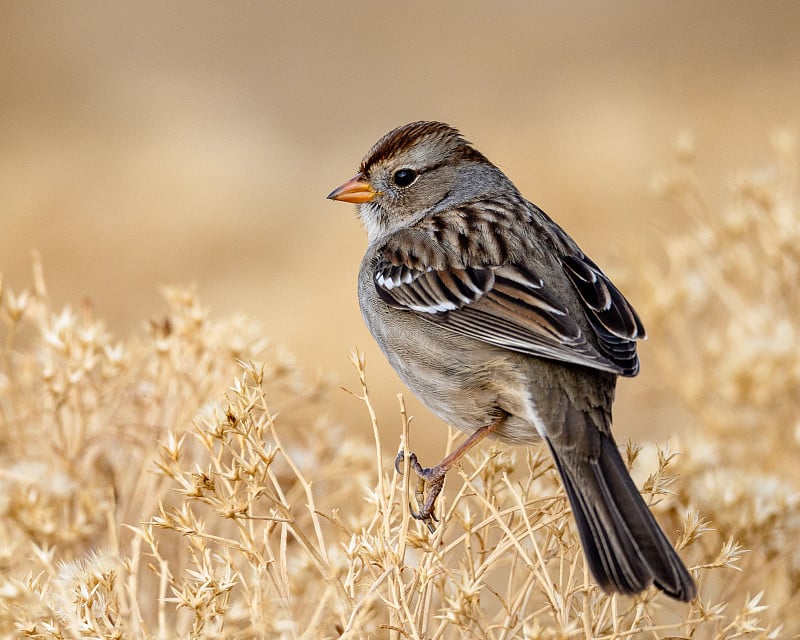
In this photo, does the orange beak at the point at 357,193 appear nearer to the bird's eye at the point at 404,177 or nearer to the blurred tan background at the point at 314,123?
the bird's eye at the point at 404,177

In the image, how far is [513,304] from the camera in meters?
3.37

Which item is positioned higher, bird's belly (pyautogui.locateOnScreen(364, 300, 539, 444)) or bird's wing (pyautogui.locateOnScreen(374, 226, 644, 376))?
bird's wing (pyautogui.locateOnScreen(374, 226, 644, 376))

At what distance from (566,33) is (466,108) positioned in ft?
9.07

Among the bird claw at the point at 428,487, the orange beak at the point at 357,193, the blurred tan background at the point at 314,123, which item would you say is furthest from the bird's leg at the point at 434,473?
the blurred tan background at the point at 314,123

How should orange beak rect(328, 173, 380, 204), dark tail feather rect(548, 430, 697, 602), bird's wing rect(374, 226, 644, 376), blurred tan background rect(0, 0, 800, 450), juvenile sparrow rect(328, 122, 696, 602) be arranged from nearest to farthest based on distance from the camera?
dark tail feather rect(548, 430, 697, 602) < juvenile sparrow rect(328, 122, 696, 602) < bird's wing rect(374, 226, 644, 376) < orange beak rect(328, 173, 380, 204) < blurred tan background rect(0, 0, 800, 450)

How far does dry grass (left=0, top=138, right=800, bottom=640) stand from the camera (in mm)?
2506

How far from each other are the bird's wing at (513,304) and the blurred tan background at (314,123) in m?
1.79

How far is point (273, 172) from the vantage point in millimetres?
11383

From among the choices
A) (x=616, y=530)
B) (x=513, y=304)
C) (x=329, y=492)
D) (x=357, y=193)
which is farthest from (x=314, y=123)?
(x=616, y=530)

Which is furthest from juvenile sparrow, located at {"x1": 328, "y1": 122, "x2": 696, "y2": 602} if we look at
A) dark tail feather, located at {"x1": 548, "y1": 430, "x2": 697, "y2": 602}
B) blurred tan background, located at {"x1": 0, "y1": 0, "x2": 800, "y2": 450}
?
blurred tan background, located at {"x1": 0, "y1": 0, "x2": 800, "y2": 450}

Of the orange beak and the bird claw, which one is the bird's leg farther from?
the orange beak

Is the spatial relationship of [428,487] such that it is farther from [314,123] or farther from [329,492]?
[314,123]

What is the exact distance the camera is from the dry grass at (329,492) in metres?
2.51

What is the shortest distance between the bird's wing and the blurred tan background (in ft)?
5.86
